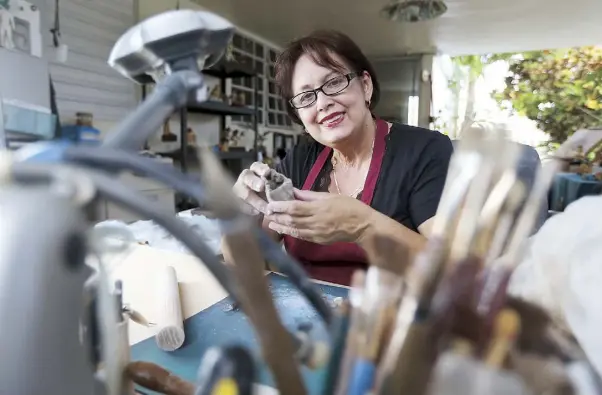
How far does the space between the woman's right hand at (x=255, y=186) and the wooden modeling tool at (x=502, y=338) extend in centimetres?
58

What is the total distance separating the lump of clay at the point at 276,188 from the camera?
0.77 m

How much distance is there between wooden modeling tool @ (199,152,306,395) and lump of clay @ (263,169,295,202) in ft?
1.86

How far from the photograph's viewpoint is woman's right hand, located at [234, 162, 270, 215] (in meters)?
0.76

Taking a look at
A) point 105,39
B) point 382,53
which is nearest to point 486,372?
point 105,39

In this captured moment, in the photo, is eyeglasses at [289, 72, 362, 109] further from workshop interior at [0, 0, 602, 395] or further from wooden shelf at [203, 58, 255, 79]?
wooden shelf at [203, 58, 255, 79]

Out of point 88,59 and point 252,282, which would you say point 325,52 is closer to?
point 252,282

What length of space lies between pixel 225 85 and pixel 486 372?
3.56 m

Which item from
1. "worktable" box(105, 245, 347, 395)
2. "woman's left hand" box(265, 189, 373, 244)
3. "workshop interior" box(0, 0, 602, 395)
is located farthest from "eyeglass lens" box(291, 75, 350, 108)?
"workshop interior" box(0, 0, 602, 395)

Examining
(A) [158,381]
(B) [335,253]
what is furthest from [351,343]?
(B) [335,253]

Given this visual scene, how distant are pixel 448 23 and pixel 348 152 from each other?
3.31 metres

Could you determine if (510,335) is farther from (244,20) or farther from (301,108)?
(244,20)

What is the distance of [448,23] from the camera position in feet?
12.6

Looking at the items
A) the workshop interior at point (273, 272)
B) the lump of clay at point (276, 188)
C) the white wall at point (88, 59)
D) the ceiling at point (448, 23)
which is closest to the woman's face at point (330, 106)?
the lump of clay at point (276, 188)

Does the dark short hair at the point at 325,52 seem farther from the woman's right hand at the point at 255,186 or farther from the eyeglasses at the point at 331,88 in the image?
the woman's right hand at the point at 255,186
